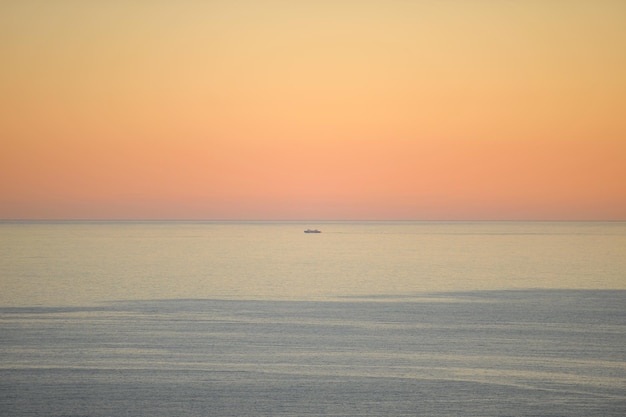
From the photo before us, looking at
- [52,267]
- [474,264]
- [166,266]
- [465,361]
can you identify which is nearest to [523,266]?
[474,264]

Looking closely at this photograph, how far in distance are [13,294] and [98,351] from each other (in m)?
21.7

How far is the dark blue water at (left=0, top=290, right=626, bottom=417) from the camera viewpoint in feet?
64.5

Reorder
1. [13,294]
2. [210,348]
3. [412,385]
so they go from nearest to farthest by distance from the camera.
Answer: [412,385] → [210,348] → [13,294]

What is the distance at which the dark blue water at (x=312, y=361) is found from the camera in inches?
774

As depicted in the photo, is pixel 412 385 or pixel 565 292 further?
pixel 565 292

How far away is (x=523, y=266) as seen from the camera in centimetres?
7556

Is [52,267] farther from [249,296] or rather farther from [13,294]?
[249,296]

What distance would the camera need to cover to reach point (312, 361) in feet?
81.4

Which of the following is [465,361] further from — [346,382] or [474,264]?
[474,264]

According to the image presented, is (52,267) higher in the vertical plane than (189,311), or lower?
lower

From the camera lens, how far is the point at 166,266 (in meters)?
74.7

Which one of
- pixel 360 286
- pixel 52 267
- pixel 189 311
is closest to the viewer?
pixel 189 311

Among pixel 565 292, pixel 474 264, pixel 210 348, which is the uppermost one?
pixel 210 348

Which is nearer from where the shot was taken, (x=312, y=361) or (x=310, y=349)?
(x=312, y=361)
